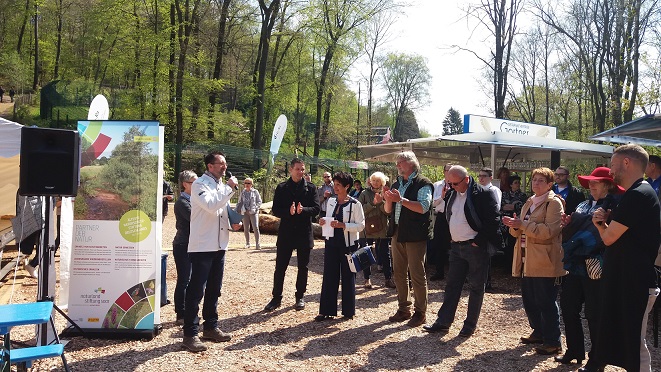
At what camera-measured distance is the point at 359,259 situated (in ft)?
19.7

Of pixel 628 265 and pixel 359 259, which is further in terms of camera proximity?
pixel 359 259

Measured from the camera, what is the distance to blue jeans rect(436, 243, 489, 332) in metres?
5.42

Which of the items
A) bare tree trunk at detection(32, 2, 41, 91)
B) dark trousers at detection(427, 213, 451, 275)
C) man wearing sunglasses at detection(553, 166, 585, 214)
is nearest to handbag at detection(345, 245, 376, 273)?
dark trousers at detection(427, 213, 451, 275)

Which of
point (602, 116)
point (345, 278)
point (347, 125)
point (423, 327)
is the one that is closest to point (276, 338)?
point (345, 278)

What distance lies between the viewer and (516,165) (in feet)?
47.1

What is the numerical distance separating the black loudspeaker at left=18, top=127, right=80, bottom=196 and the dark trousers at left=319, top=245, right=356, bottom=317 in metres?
2.88

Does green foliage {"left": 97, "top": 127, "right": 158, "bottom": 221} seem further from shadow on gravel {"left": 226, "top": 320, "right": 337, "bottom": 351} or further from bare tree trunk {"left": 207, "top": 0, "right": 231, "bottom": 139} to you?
bare tree trunk {"left": 207, "top": 0, "right": 231, "bottom": 139}

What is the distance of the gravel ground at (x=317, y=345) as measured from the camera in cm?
464

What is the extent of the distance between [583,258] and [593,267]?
15 cm

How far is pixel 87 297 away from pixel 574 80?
29061mm

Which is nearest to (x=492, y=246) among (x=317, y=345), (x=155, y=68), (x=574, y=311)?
(x=574, y=311)

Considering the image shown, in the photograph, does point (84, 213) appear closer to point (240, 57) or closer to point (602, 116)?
point (602, 116)

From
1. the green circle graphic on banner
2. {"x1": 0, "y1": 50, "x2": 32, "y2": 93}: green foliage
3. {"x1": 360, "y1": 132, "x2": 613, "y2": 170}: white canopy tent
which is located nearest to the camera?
the green circle graphic on banner

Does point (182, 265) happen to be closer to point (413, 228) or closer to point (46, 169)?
point (46, 169)
